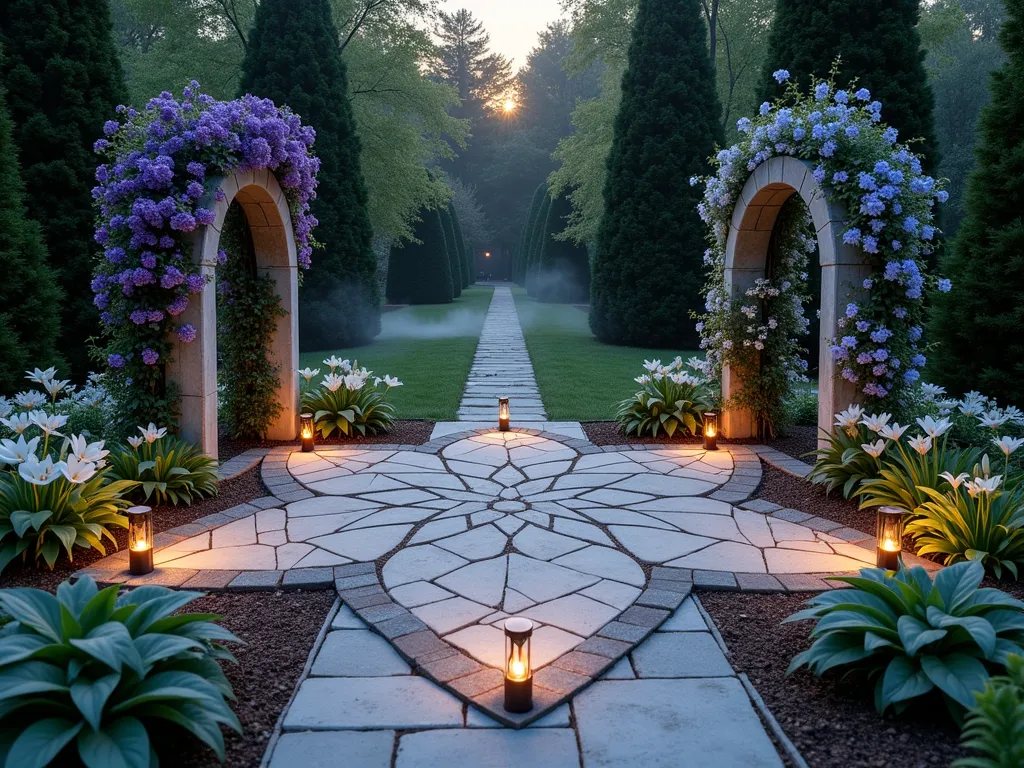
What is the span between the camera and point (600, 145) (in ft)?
57.1

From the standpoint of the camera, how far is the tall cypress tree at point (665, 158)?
13180 millimetres

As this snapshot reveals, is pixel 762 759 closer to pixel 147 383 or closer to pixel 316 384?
pixel 147 383

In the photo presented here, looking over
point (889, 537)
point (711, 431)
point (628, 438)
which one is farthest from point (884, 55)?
point (889, 537)

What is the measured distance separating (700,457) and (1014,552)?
2.69m

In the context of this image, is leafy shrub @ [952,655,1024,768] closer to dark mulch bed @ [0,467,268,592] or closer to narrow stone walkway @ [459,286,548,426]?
dark mulch bed @ [0,467,268,592]

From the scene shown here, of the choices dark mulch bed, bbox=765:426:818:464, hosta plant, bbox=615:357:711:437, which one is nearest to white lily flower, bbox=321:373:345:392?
hosta plant, bbox=615:357:711:437

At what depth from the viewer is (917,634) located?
8.16 feet

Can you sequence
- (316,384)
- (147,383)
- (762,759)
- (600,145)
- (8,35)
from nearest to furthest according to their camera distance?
(762,759) < (147,383) < (8,35) < (316,384) < (600,145)

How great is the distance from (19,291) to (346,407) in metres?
2.79

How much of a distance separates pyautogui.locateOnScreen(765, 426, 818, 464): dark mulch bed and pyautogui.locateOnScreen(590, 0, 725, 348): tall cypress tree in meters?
6.29

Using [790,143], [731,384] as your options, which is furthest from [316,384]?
[790,143]

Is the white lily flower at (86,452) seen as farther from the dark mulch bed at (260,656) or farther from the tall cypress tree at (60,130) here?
the tall cypress tree at (60,130)

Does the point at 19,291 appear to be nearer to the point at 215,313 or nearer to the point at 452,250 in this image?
the point at 215,313

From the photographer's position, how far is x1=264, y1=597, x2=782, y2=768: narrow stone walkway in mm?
2279
